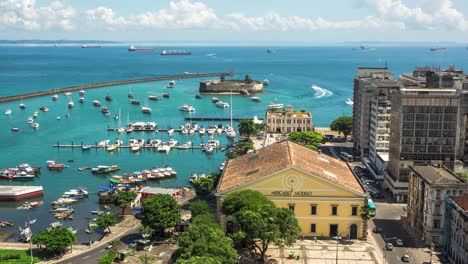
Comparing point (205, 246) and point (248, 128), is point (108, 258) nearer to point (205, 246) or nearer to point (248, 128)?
point (205, 246)

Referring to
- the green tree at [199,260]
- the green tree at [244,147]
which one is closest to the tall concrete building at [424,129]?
the green tree at [244,147]

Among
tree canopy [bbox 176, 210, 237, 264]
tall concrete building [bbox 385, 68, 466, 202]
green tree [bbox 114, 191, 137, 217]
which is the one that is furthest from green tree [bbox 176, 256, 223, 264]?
tall concrete building [bbox 385, 68, 466, 202]

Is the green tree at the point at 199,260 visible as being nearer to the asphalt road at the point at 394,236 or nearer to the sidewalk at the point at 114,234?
the sidewalk at the point at 114,234

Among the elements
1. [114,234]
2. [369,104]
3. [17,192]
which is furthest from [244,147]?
[114,234]

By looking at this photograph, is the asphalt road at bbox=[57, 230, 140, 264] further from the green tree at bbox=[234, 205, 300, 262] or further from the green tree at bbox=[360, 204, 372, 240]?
the green tree at bbox=[360, 204, 372, 240]

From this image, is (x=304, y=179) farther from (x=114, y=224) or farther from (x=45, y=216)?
(x=45, y=216)
